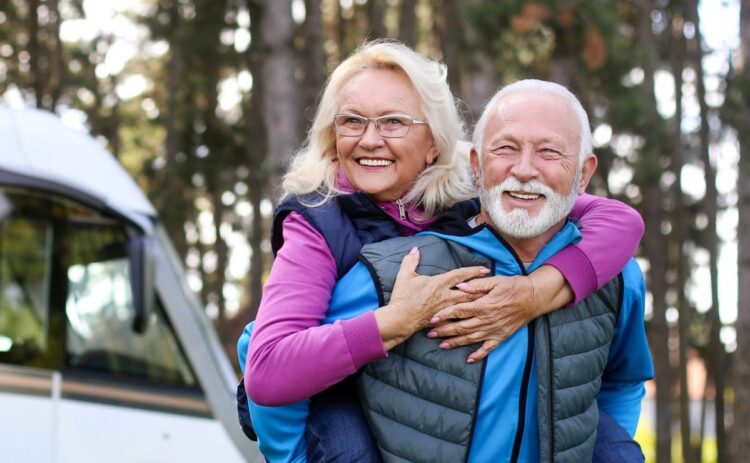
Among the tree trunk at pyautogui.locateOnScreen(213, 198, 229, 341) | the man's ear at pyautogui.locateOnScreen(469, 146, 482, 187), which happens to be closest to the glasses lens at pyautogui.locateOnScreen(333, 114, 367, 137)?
the man's ear at pyautogui.locateOnScreen(469, 146, 482, 187)

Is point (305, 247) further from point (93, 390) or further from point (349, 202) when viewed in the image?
point (93, 390)

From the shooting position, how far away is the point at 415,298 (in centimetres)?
275

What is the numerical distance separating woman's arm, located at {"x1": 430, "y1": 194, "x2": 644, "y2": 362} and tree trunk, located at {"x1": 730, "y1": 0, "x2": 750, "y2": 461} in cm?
974

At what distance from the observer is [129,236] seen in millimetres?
6645

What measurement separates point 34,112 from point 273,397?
4.92 m

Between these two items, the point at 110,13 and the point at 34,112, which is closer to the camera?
the point at 34,112

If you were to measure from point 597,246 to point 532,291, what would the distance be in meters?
0.32

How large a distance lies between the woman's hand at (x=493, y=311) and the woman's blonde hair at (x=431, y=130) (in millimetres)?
431

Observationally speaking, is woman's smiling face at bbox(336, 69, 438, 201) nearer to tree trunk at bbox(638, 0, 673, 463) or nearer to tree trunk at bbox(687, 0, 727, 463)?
tree trunk at bbox(687, 0, 727, 463)

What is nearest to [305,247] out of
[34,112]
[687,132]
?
[34,112]

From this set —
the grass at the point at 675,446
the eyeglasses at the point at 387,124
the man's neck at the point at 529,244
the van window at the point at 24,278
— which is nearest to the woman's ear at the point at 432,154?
the eyeglasses at the point at 387,124

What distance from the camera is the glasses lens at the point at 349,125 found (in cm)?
320

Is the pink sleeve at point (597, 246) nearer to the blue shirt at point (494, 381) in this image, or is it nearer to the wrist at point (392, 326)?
the blue shirt at point (494, 381)

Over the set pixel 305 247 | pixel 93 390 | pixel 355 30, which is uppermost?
pixel 355 30
